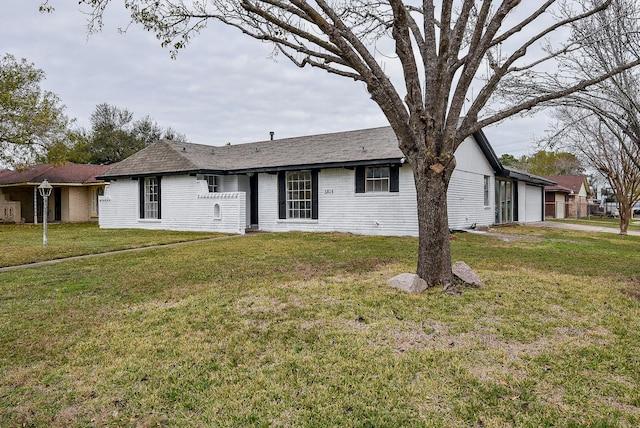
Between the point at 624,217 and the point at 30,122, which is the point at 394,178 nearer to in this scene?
the point at 624,217

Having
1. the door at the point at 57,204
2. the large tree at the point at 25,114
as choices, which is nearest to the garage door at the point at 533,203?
the large tree at the point at 25,114

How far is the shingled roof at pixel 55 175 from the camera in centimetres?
2408

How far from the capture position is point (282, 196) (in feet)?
53.4

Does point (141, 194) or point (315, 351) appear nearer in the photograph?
point (315, 351)

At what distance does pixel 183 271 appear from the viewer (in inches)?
299

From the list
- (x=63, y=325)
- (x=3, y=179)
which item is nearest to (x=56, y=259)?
(x=63, y=325)

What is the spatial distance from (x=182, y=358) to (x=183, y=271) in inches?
166

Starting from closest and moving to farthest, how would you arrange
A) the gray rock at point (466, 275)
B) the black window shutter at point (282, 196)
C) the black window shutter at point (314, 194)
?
the gray rock at point (466, 275) → the black window shutter at point (314, 194) → the black window shutter at point (282, 196)

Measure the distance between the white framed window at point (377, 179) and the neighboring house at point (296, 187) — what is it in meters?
0.04

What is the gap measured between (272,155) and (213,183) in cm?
283

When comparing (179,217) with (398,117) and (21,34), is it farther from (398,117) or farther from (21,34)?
(398,117)

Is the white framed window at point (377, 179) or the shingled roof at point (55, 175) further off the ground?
the shingled roof at point (55, 175)

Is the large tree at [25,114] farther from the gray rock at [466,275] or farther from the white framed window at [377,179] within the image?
the gray rock at [466,275]

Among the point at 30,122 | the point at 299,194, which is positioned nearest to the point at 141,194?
the point at 30,122
